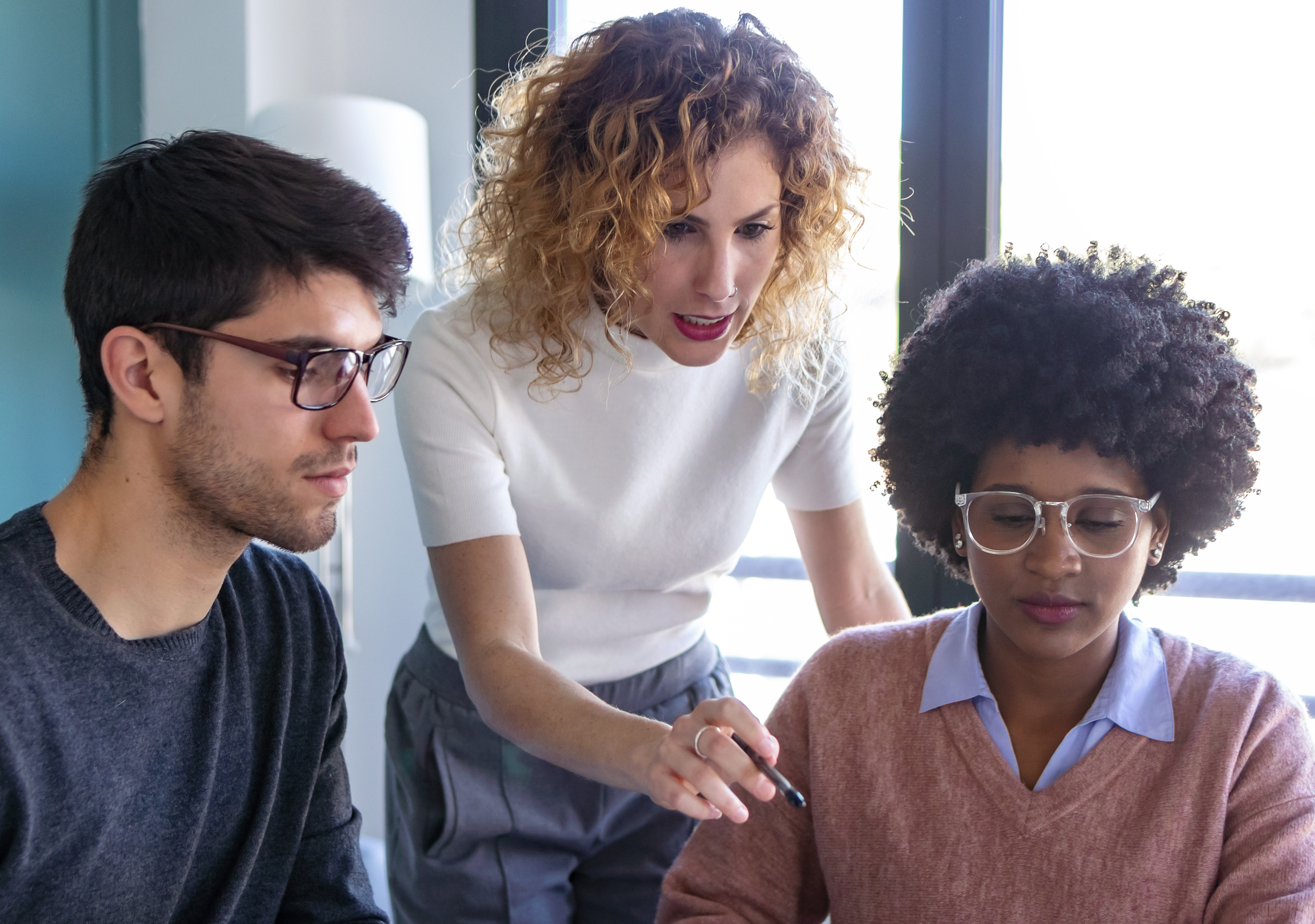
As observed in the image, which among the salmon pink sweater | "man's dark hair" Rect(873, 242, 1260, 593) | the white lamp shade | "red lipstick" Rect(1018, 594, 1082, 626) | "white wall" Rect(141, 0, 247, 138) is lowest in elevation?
the salmon pink sweater

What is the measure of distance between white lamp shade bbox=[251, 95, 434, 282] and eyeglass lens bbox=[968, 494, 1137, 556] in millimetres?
1447

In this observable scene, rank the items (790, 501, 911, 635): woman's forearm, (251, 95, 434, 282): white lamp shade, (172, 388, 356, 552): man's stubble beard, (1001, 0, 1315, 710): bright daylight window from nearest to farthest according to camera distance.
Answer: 1. (172, 388, 356, 552): man's stubble beard
2. (790, 501, 911, 635): woman's forearm
3. (1001, 0, 1315, 710): bright daylight window
4. (251, 95, 434, 282): white lamp shade

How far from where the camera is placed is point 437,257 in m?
2.71

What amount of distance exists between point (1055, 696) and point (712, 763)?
514 mm

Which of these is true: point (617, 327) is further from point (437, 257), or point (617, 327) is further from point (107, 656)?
point (437, 257)

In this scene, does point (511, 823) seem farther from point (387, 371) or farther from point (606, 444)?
point (387, 371)

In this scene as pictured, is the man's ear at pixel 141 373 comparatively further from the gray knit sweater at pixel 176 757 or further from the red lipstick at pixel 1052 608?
the red lipstick at pixel 1052 608

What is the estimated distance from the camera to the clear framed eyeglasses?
1.17 m

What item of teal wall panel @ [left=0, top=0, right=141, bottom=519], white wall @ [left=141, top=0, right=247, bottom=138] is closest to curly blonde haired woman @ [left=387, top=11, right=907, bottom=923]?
teal wall panel @ [left=0, top=0, right=141, bottom=519]

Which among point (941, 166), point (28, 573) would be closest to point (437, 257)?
point (941, 166)

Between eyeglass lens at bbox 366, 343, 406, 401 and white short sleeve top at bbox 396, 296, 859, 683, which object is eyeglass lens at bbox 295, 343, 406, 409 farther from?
white short sleeve top at bbox 396, 296, 859, 683

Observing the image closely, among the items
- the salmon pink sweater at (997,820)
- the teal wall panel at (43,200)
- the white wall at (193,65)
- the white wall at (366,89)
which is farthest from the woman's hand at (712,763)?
the white wall at (193,65)

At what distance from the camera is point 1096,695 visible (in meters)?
1.24

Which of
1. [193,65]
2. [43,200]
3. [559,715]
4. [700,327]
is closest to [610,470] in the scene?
[700,327]
